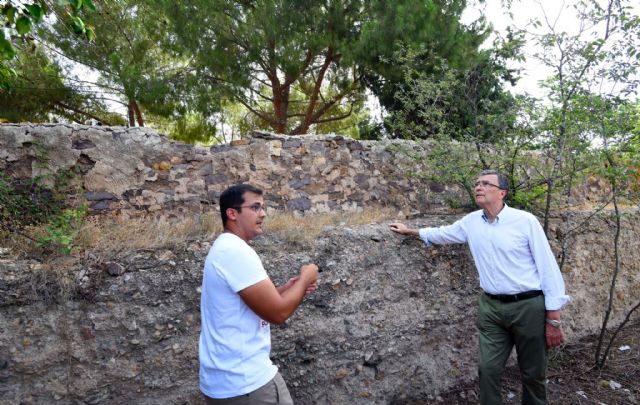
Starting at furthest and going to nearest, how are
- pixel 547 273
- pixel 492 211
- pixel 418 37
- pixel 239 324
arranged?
pixel 418 37 < pixel 492 211 < pixel 547 273 < pixel 239 324

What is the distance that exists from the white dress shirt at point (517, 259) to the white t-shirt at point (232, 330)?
177 centimetres

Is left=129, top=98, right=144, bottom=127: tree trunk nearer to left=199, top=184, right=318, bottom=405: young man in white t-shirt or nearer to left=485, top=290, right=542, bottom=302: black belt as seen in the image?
left=485, top=290, right=542, bottom=302: black belt

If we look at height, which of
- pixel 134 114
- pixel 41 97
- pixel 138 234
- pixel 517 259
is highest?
pixel 41 97

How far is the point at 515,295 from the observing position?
306 cm

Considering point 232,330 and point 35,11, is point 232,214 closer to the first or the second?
point 232,330

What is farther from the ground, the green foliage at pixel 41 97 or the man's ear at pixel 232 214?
the green foliage at pixel 41 97

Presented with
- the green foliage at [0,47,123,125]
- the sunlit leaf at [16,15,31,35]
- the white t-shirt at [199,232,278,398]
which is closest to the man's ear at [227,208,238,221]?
the white t-shirt at [199,232,278,398]

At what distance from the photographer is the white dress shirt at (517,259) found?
3.00 metres

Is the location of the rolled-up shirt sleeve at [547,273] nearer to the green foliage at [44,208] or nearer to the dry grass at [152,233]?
the dry grass at [152,233]

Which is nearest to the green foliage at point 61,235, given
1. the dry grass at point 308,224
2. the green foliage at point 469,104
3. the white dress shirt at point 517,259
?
the dry grass at point 308,224

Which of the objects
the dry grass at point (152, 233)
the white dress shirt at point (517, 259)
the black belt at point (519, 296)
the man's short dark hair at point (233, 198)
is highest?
the man's short dark hair at point (233, 198)

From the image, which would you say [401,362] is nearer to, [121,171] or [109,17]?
[121,171]

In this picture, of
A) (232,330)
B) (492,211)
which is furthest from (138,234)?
(492,211)

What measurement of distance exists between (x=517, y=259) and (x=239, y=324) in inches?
76.9
